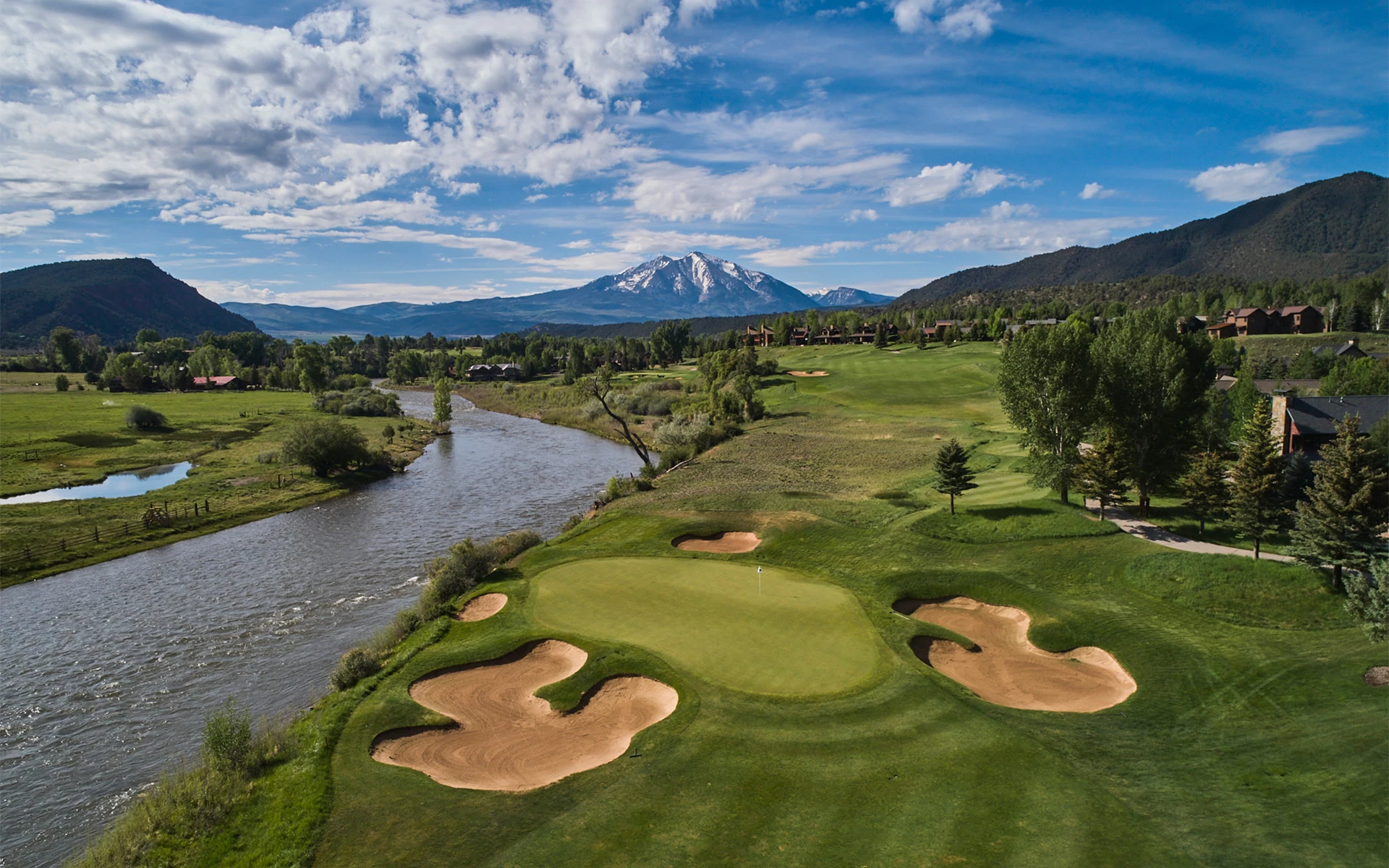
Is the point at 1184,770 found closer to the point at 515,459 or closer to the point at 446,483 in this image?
the point at 446,483

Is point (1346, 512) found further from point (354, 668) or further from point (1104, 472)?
point (354, 668)

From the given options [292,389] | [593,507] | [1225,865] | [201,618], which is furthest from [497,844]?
[292,389]

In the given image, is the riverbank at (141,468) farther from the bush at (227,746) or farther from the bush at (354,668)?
the bush at (227,746)

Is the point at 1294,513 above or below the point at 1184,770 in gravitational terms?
above

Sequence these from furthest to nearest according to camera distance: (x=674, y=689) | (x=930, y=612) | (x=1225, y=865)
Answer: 1. (x=930, y=612)
2. (x=674, y=689)
3. (x=1225, y=865)

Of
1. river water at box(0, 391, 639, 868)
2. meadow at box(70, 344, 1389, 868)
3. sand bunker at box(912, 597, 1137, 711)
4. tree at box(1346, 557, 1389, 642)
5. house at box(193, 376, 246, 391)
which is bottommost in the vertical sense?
river water at box(0, 391, 639, 868)

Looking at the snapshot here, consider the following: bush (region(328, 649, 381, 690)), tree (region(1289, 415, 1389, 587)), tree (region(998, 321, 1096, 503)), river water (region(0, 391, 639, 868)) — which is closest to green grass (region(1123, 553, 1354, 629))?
tree (region(1289, 415, 1389, 587))

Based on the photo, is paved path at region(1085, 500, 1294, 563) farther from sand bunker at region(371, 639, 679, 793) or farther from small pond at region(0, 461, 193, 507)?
small pond at region(0, 461, 193, 507)
